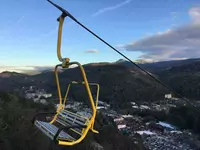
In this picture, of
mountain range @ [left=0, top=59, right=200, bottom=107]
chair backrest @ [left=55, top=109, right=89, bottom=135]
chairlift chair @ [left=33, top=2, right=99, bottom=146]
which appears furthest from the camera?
mountain range @ [left=0, top=59, right=200, bottom=107]

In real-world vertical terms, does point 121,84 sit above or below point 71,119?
below

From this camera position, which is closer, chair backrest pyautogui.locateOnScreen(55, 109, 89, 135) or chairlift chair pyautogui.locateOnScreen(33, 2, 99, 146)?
chairlift chair pyautogui.locateOnScreen(33, 2, 99, 146)

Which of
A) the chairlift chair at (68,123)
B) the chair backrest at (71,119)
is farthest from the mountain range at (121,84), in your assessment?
the chairlift chair at (68,123)

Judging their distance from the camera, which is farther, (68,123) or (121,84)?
(121,84)

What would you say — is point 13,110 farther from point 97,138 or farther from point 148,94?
point 148,94

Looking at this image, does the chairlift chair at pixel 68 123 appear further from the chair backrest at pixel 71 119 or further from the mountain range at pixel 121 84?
the mountain range at pixel 121 84

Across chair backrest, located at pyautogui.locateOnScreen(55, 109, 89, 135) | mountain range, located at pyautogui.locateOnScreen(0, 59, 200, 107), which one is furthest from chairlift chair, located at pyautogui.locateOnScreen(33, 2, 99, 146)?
mountain range, located at pyautogui.locateOnScreen(0, 59, 200, 107)

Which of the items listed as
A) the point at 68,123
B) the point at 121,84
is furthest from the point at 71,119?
the point at 121,84

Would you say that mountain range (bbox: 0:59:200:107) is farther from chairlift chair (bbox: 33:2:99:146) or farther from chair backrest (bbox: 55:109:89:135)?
chairlift chair (bbox: 33:2:99:146)

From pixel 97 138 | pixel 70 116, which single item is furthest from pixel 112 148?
pixel 70 116

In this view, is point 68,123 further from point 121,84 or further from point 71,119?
point 121,84

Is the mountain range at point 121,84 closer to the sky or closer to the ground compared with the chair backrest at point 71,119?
closer to the ground
